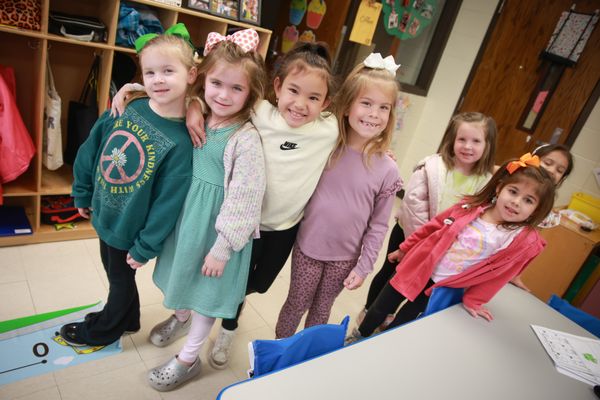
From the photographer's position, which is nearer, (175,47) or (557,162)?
(175,47)

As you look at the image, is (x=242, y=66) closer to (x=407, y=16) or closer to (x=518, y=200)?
(x=518, y=200)

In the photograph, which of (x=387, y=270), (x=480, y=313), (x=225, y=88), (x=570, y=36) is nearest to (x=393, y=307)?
(x=387, y=270)

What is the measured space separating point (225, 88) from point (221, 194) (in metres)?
0.33

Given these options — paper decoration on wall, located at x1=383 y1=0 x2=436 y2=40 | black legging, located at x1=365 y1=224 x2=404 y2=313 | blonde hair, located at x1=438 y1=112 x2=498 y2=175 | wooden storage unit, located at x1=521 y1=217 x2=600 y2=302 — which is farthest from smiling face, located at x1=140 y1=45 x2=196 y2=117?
wooden storage unit, located at x1=521 y1=217 x2=600 y2=302

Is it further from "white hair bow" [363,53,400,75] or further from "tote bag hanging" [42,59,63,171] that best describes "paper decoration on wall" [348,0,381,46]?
"tote bag hanging" [42,59,63,171]

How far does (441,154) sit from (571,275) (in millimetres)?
1812

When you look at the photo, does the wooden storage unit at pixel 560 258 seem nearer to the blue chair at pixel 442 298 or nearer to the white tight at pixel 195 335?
the blue chair at pixel 442 298

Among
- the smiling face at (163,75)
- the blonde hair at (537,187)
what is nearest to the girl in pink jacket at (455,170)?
the blonde hair at (537,187)

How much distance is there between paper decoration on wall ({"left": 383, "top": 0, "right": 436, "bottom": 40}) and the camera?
333cm

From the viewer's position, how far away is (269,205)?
126cm

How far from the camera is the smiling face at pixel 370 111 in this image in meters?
1.19

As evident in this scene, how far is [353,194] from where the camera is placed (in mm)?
1309

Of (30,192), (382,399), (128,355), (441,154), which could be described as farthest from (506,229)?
(30,192)

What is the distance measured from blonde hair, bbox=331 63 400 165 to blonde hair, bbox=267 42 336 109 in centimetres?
7
